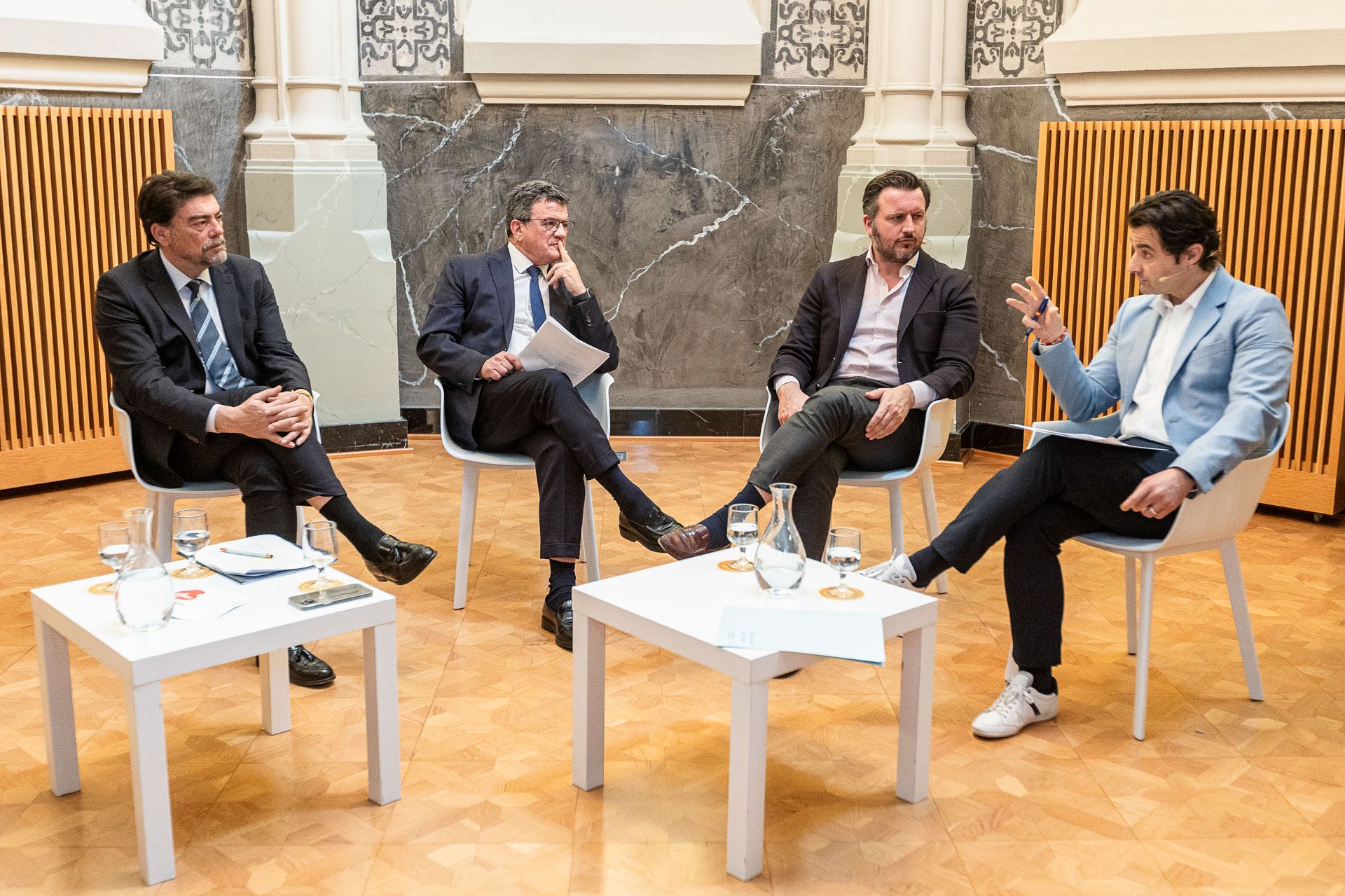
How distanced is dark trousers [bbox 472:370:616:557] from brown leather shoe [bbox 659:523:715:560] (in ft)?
1.01

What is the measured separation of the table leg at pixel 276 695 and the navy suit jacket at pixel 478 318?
1.05 meters

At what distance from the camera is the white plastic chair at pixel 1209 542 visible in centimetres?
288

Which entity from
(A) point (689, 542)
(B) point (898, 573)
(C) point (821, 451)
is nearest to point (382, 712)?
(A) point (689, 542)

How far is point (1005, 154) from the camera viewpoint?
5406 mm

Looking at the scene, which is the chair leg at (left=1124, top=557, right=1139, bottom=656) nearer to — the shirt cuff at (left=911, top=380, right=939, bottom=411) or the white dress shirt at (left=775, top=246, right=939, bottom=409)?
the shirt cuff at (left=911, top=380, right=939, bottom=411)

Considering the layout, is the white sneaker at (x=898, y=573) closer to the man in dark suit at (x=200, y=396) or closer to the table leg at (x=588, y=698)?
the table leg at (x=588, y=698)

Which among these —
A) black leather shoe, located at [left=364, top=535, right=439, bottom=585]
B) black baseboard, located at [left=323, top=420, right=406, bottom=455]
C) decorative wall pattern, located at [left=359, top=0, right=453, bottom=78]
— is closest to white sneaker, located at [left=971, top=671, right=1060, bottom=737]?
black leather shoe, located at [left=364, top=535, right=439, bottom=585]

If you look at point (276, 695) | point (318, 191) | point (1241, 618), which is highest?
point (318, 191)

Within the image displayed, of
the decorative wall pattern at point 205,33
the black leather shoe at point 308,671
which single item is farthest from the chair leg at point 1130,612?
the decorative wall pattern at point 205,33

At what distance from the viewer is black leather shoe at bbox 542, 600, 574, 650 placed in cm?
343

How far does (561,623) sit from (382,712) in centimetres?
97

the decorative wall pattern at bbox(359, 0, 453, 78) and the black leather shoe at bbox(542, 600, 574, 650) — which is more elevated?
the decorative wall pattern at bbox(359, 0, 453, 78)

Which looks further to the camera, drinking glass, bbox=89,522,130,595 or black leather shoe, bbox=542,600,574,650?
black leather shoe, bbox=542,600,574,650

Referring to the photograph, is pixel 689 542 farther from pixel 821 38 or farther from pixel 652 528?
pixel 821 38
